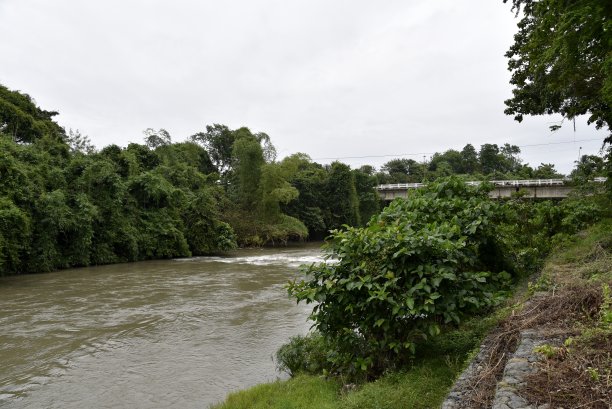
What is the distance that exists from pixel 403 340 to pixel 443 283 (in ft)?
2.54

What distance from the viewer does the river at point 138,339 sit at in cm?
601

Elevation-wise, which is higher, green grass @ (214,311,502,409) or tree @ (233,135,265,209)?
tree @ (233,135,265,209)

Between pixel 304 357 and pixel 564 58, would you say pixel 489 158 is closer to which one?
pixel 564 58

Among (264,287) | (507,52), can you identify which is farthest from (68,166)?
(507,52)

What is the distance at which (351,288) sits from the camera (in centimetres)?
419

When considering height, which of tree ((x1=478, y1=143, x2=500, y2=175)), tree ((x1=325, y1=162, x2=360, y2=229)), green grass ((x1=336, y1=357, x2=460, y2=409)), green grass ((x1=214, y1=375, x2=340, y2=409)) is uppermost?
tree ((x1=478, y1=143, x2=500, y2=175))

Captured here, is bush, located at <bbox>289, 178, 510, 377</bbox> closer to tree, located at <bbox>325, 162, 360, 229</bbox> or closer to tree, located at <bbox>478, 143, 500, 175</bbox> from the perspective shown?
tree, located at <bbox>325, 162, 360, 229</bbox>

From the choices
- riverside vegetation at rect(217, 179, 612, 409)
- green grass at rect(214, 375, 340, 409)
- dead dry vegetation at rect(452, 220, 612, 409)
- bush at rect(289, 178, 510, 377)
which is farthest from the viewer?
green grass at rect(214, 375, 340, 409)

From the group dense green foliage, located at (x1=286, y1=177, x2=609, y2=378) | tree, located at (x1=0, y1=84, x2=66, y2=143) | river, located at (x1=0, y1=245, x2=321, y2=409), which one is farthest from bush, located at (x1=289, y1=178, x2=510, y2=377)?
tree, located at (x1=0, y1=84, x2=66, y2=143)

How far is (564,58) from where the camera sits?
6461 millimetres

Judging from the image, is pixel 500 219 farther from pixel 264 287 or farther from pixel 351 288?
pixel 264 287

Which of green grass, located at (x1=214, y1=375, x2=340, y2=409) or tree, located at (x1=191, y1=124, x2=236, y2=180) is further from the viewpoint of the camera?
tree, located at (x1=191, y1=124, x2=236, y2=180)

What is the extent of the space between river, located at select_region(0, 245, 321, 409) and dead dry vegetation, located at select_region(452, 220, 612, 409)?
144 inches

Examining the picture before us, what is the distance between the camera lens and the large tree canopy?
5.41 metres
